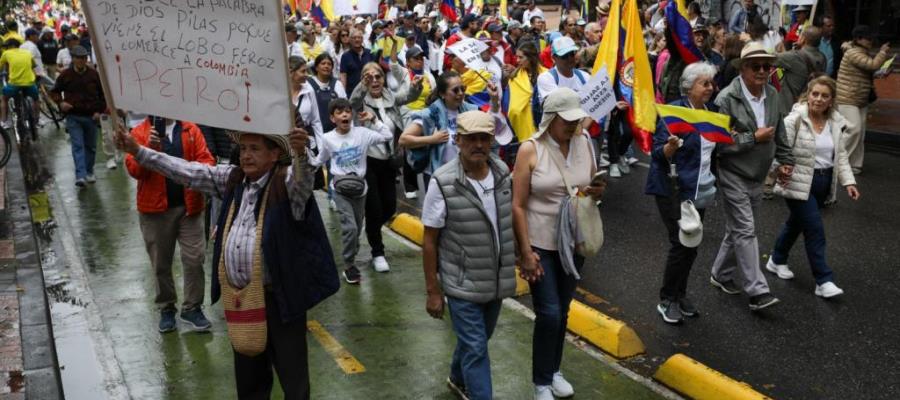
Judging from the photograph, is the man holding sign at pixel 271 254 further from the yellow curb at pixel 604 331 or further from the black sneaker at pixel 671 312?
the black sneaker at pixel 671 312

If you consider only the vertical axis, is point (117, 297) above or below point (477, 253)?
below

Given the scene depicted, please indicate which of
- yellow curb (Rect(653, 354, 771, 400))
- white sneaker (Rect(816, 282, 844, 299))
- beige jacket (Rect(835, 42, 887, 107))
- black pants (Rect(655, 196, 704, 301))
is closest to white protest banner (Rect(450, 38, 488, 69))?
black pants (Rect(655, 196, 704, 301))

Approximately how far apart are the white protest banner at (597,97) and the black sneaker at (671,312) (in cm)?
197

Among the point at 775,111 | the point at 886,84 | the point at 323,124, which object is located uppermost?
the point at 775,111

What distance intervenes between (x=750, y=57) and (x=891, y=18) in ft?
48.9

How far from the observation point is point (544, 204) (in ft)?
17.9

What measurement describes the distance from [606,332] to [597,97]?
2523 mm

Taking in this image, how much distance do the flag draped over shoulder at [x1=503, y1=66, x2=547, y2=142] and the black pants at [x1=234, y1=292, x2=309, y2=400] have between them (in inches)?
192

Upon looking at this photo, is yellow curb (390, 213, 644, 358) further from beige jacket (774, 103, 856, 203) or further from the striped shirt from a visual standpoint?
the striped shirt

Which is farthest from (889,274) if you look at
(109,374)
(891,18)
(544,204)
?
(891,18)

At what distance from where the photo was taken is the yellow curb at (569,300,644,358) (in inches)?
255

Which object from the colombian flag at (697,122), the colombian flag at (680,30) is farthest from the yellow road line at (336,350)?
the colombian flag at (680,30)

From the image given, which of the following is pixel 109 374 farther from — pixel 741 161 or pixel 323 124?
pixel 741 161

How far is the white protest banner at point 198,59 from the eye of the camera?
4.16 meters
